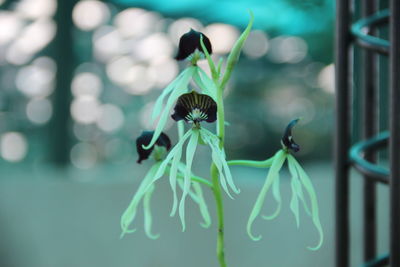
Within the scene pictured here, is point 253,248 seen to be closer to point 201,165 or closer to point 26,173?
point 201,165

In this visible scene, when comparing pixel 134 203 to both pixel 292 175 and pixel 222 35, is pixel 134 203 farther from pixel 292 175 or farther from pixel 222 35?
pixel 222 35

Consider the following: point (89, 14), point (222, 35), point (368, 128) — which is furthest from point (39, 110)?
point (368, 128)

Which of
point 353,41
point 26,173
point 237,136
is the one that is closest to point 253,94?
point 237,136

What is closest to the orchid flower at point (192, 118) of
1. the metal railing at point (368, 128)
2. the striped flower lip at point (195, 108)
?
the striped flower lip at point (195, 108)

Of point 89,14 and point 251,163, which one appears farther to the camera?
point 89,14

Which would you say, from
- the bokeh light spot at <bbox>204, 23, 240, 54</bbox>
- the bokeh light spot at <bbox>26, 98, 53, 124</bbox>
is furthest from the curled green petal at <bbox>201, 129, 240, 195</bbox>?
the bokeh light spot at <bbox>26, 98, 53, 124</bbox>

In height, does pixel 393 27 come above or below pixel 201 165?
above

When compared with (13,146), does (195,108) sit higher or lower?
higher

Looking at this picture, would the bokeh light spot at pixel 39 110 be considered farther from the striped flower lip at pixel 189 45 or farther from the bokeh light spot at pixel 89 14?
the striped flower lip at pixel 189 45
